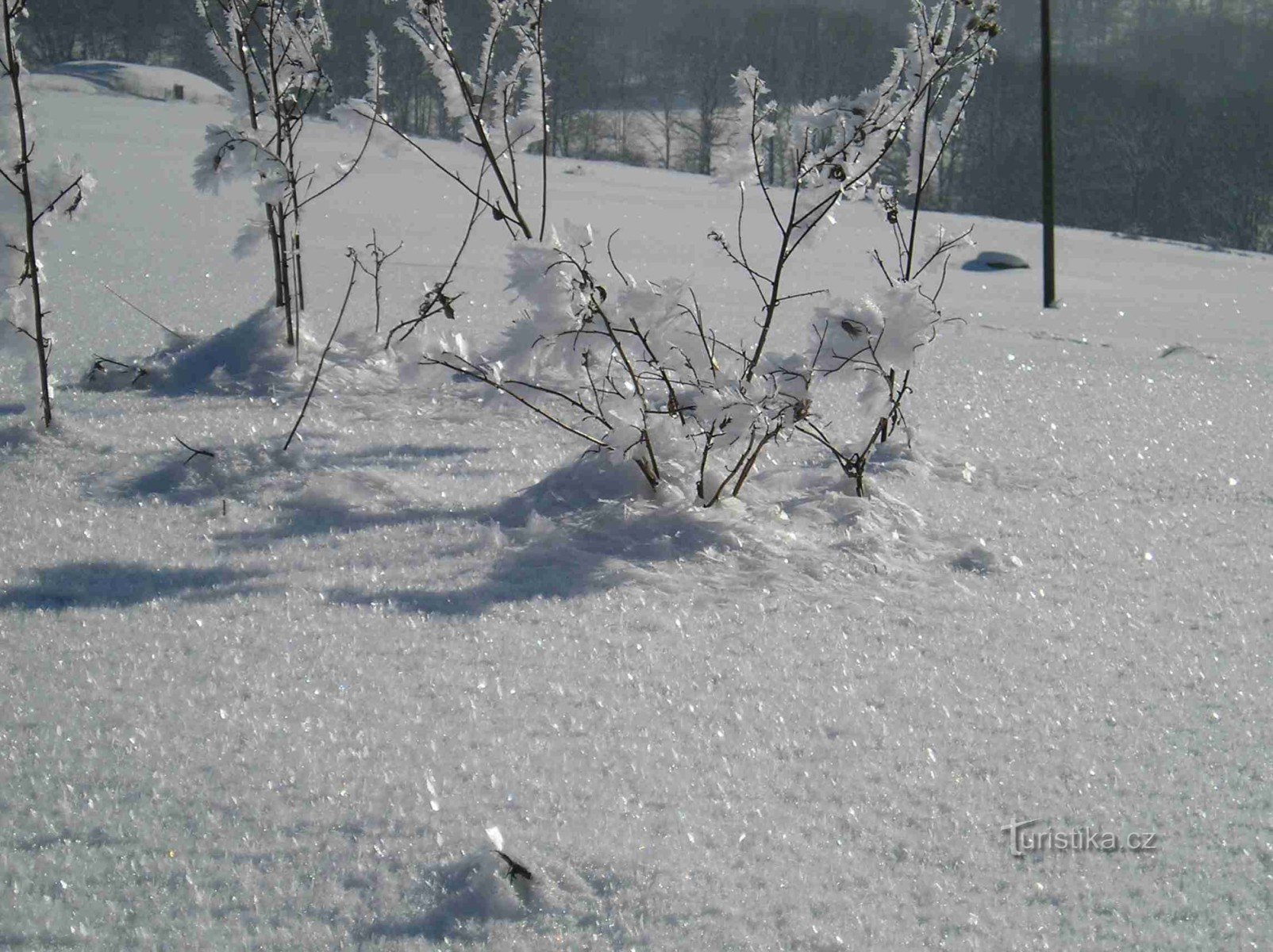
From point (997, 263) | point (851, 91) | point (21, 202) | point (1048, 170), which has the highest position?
point (851, 91)

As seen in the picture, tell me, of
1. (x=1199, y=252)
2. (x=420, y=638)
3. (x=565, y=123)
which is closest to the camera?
(x=420, y=638)

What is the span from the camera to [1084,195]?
32.2m

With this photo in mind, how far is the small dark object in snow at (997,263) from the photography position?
1137 centimetres

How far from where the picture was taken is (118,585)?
1.91 m

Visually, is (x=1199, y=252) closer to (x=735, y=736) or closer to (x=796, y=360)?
(x=796, y=360)

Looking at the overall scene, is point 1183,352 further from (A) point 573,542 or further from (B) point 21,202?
(B) point 21,202

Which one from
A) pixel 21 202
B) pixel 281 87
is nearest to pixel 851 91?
pixel 281 87

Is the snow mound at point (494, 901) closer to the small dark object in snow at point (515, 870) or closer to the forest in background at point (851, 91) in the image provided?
the small dark object in snow at point (515, 870)

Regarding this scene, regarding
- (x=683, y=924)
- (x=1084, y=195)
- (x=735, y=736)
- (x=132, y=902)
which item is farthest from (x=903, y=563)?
(x=1084, y=195)

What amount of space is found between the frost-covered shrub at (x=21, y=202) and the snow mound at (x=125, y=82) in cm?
1741

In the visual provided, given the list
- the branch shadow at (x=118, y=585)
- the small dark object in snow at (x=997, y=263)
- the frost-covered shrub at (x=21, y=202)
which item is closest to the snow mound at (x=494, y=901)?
the branch shadow at (x=118, y=585)

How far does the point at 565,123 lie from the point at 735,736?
117ft

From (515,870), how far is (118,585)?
1.10 metres

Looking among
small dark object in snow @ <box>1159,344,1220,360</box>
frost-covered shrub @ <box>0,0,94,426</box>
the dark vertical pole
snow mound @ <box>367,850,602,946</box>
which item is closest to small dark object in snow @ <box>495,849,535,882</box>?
snow mound @ <box>367,850,602,946</box>
